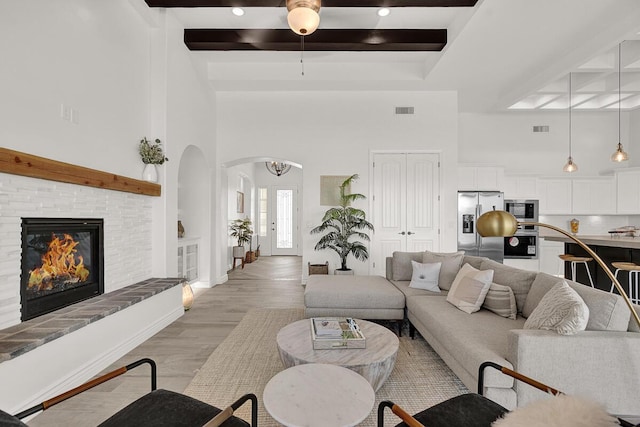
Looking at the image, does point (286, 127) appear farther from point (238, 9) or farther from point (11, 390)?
point (11, 390)

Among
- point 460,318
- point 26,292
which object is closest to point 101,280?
point 26,292

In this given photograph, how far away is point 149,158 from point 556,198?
703 centimetres

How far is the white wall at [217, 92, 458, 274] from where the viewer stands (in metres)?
5.42

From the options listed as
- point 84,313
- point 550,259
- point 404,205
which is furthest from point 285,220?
point 84,313

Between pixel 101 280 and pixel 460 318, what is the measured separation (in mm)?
3122

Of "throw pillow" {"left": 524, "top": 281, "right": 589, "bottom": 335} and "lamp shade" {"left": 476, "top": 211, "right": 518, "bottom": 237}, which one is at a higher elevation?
"lamp shade" {"left": 476, "top": 211, "right": 518, "bottom": 237}

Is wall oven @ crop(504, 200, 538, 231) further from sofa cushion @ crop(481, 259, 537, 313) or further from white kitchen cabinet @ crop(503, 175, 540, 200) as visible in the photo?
sofa cushion @ crop(481, 259, 537, 313)

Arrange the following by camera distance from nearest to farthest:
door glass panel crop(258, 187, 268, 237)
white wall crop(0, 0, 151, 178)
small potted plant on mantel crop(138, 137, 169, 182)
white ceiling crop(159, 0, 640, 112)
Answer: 1. white wall crop(0, 0, 151, 178)
2. white ceiling crop(159, 0, 640, 112)
3. small potted plant on mantel crop(138, 137, 169, 182)
4. door glass panel crop(258, 187, 268, 237)

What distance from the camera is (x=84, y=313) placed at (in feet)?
7.72

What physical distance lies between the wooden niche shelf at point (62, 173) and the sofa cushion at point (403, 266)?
9.75 ft

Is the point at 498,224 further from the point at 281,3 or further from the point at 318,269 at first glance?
the point at 318,269

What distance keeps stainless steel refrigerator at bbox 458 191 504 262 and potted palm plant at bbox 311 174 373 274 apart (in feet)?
5.60

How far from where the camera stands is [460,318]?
7.87 feet

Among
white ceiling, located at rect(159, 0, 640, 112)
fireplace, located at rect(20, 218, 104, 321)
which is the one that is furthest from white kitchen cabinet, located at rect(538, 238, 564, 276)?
fireplace, located at rect(20, 218, 104, 321)
